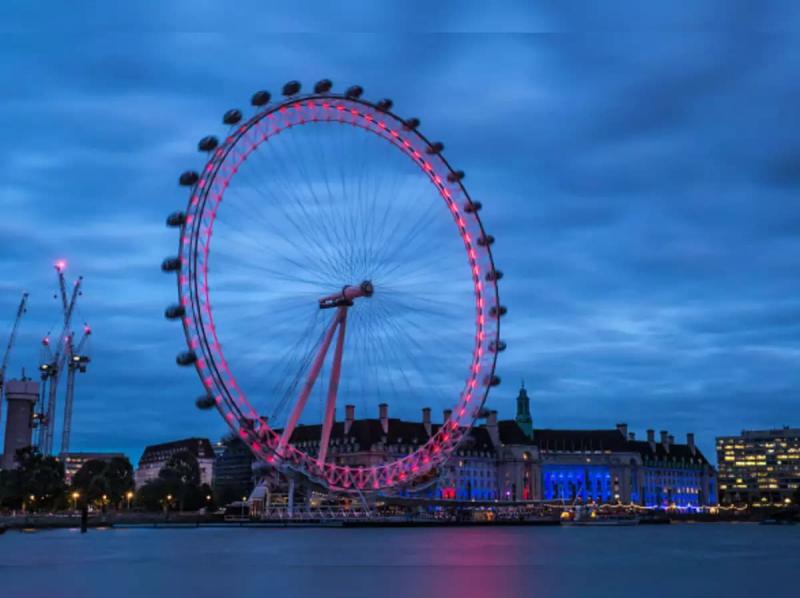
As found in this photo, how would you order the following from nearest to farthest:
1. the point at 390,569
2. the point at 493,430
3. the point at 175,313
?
the point at 390,569 → the point at 175,313 → the point at 493,430

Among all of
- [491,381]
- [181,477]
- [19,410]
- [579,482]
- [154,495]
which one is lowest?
[154,495]

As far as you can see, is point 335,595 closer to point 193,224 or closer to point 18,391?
point 193,224

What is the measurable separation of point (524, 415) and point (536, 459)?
11219 millimetres

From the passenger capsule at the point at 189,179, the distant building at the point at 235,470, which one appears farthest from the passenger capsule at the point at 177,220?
the distant building at the point at 235,470

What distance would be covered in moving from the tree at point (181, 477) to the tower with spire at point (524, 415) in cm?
5544

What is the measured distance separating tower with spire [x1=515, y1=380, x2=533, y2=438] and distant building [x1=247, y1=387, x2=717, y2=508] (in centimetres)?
17

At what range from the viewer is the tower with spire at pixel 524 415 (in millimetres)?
173125

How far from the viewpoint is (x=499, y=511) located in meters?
128

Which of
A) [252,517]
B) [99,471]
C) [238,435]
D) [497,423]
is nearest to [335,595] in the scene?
[238,435]

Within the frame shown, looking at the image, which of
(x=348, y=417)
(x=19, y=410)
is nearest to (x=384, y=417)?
(x=348, y=417)

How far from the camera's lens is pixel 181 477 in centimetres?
13925

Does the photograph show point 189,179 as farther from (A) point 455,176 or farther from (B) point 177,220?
(A) point 455,176

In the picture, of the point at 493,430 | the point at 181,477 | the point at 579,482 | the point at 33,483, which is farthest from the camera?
the point at 579,482

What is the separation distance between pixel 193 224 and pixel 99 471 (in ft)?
297
